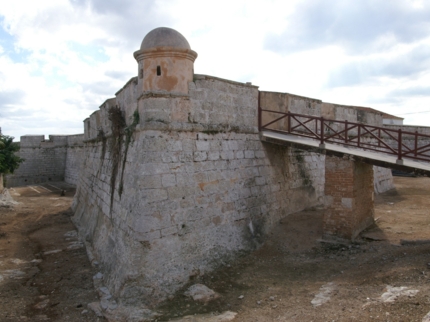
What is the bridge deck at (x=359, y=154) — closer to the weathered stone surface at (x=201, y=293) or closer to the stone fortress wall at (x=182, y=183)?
the stone fortress wall at (x=182, y=183)

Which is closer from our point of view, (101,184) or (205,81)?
(205,81)

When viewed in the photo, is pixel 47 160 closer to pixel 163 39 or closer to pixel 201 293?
pixel 163 39

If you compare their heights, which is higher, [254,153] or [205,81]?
[205,81]

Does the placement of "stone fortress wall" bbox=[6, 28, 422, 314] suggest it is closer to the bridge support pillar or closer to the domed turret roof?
the domed turret roof

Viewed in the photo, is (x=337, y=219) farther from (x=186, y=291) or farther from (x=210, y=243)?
(x=186, y=291)

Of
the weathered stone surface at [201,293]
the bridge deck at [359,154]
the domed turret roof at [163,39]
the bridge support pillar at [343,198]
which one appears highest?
the domed turret roof at [163,39]

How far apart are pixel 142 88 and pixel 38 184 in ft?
82.1

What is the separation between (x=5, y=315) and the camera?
6.60 meters

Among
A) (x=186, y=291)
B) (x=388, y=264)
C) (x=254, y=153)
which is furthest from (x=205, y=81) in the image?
(x=388, y=264)

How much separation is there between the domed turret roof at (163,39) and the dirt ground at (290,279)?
16.5ft

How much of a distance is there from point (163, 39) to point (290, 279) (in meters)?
5.72

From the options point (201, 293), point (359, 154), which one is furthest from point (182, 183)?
point (359, 154)

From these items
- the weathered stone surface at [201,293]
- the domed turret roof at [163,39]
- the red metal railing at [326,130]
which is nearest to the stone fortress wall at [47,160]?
the red metal railing at [326,130]

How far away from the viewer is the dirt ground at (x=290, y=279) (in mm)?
5547
